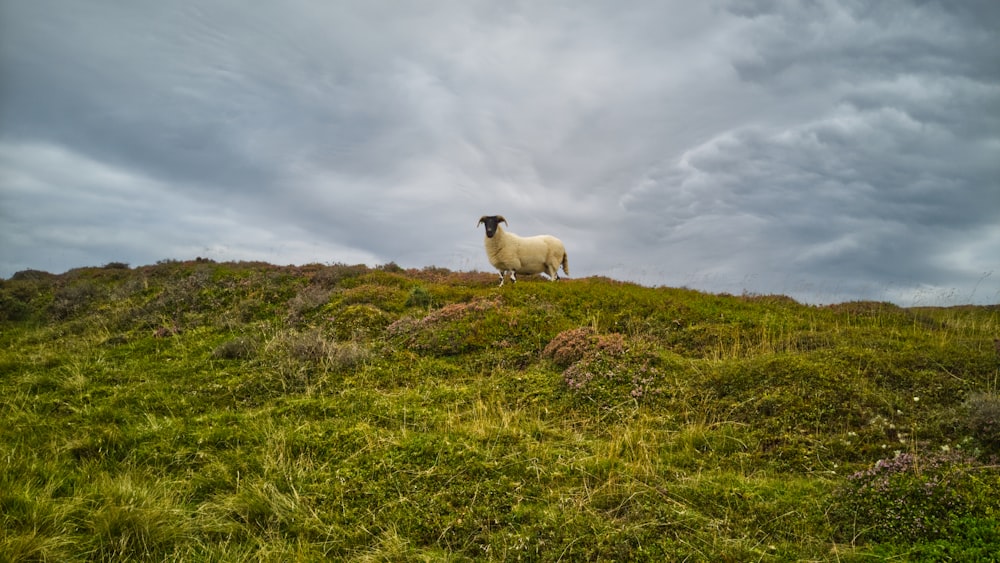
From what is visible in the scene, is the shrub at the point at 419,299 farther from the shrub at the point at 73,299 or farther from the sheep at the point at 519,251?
the shrub at the point at 73,299

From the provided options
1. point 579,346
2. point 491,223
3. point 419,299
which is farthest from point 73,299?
point 579,346

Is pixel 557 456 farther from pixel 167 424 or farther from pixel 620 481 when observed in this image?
pixel 167 424

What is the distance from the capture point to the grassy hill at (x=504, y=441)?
180 inches

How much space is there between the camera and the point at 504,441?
6531mm

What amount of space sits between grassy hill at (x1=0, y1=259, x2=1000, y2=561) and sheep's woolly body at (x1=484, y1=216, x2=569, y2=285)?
21.0 feet

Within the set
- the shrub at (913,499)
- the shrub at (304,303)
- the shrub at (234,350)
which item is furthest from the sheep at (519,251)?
the shrub at (913,499)

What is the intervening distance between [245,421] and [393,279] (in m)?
11.4

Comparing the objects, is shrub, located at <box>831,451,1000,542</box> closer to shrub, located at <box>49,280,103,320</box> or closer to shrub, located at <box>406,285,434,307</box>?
shrub, located at <box>406,285,434,307</box>

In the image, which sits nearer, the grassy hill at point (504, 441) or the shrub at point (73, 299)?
the grassy hill at point (504, 441)

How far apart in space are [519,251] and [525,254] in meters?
0.31

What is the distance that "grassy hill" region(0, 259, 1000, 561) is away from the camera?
4570 mm

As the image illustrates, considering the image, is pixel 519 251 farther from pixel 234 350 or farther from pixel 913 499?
pixel 913 499

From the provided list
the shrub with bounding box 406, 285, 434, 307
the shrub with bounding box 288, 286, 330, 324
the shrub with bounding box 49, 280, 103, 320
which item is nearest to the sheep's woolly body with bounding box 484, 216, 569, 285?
the shrub with bounding box 406, 285, 434, 307

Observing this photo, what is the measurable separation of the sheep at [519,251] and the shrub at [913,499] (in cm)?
1392
